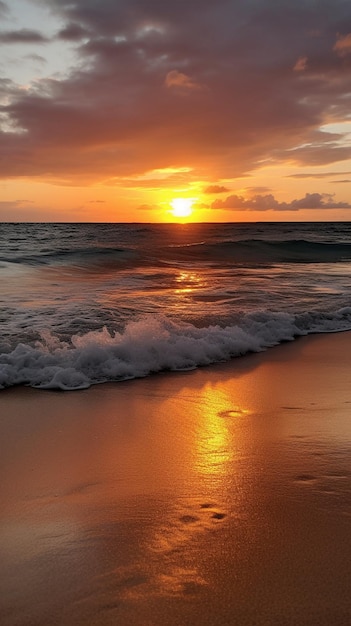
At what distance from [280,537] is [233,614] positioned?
2.06 feet

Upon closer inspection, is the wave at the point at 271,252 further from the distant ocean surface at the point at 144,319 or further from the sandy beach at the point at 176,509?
the sandy beach at the point at 176,509

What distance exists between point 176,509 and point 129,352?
3.68 metres

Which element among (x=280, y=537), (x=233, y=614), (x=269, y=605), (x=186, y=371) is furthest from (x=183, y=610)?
(x=186, y=371)

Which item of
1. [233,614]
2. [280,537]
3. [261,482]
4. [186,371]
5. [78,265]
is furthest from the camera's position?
[78,265]

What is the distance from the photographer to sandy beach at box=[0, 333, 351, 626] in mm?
2176

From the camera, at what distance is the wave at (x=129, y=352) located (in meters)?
5.82

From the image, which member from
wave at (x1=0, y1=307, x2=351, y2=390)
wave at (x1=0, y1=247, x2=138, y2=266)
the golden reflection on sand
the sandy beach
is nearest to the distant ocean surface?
wave at (x1=0, y1=307, x2=351, y2=390)

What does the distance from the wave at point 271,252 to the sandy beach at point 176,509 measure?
71.4 ft

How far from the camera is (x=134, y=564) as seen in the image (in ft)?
8.02

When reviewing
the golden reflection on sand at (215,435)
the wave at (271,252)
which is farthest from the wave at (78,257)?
the golden reflection on sand at (215,435)

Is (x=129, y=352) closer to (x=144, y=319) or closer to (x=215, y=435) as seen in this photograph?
(x=144, y=319)

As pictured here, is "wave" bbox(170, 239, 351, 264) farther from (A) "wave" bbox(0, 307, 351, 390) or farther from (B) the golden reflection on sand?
(B) the golden reflection on sand

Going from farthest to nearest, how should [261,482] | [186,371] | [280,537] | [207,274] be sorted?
[207,274] < [186,371] < [261,482] < [280,537]

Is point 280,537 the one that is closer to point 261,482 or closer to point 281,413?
point 261,482
